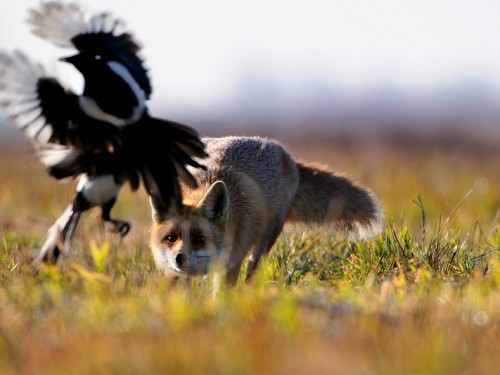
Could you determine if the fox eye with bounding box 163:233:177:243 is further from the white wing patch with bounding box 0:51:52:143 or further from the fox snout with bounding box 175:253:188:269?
the white wing patch with bounding box 0:51:52:143

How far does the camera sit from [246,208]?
627 cm

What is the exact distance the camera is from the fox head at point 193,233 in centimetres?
573

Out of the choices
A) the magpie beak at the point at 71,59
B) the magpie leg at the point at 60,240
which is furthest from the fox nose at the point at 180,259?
the magpie beak at the point at 71,59

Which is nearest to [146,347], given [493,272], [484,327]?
[484,327]

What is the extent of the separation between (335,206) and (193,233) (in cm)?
155

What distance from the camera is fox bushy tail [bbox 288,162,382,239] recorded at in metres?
6.78

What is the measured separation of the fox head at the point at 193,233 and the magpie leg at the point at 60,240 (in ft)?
2.65

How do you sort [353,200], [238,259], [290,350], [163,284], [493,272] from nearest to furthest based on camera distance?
[290,350] → [163,284] → [493,272] → [238,259] → [353,200]

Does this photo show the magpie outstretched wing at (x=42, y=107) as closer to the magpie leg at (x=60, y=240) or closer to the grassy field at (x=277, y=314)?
the magpie leg at (x=60, y=240)

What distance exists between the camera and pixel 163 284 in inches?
183

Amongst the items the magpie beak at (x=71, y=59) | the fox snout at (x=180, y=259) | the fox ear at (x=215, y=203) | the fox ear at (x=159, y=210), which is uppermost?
the magpie beak at (x=71, y=59)

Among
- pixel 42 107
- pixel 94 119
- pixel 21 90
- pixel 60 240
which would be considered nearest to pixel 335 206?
pixel 60 240

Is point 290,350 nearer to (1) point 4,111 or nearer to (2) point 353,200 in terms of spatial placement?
(1) point 4,111

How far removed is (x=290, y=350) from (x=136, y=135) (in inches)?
77.6
